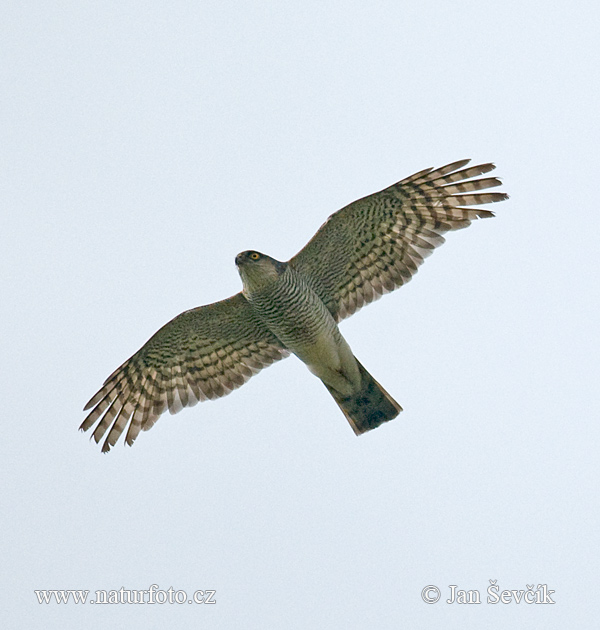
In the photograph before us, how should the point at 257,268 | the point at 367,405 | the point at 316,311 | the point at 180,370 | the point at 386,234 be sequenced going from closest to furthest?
the point at 257,268 < the point at 316,311 < the point at 386,234 < the point at 367,405 < the point at 180,370

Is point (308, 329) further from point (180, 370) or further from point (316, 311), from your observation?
point (180, 370)

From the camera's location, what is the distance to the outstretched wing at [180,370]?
14.8 metres

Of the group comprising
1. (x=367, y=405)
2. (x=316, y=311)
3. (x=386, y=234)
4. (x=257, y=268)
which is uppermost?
(x=386, y=234)

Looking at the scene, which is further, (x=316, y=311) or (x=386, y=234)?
(x=386, y=234)

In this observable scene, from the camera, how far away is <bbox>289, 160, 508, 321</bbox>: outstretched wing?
13820 millimetres

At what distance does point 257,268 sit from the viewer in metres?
13.5

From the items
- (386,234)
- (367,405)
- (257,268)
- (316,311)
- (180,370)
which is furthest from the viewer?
(180,370)

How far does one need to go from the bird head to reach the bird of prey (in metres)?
0.01

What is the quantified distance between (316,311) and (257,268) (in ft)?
3.32

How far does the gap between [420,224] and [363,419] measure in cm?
284

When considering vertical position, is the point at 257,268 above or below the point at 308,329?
above

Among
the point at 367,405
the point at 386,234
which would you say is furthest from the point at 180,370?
the point at 386,234

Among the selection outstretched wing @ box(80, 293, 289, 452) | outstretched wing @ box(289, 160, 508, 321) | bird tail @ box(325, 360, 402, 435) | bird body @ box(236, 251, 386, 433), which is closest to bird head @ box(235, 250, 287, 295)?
bird body @ box(236, 251, 386, 433)

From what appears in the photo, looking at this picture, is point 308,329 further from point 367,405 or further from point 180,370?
point 180,370
